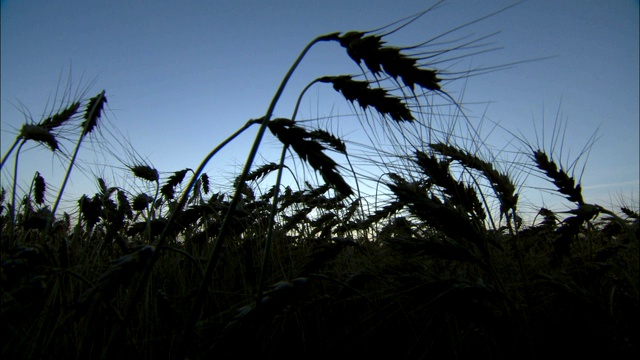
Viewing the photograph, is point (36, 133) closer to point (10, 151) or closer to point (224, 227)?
point (10, 151)

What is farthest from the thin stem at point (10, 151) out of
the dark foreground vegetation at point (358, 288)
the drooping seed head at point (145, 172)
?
the drooping seed head at point (145, 172)

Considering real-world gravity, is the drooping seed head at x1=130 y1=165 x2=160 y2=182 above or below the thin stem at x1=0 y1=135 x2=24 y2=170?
above

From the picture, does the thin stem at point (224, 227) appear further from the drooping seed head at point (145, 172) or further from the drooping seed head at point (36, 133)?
the drooping seed head at point (145, 172)

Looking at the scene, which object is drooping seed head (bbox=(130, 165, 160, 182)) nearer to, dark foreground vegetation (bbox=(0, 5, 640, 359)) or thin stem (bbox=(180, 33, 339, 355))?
dark foreground vegetation (bbox=(0, 5, 640, 359))

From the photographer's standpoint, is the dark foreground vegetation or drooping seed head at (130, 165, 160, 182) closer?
the dark foreground vegetation

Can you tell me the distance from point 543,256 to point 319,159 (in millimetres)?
2223

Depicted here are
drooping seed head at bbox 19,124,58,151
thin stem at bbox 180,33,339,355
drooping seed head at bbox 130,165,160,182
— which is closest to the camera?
thin stem at bbox 180,33,339,355

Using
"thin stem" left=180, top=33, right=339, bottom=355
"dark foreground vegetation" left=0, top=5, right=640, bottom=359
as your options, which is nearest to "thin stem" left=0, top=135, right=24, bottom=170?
"dark foreground vegetation" left=0, top=5, right=640, bottom=359

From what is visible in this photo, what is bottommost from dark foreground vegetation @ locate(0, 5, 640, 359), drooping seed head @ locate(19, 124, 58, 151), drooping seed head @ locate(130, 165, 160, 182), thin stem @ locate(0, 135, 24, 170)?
dark foreground vegetation @ locate(0, 5, 640, 359)

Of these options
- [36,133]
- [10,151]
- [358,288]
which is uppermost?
[36,133]

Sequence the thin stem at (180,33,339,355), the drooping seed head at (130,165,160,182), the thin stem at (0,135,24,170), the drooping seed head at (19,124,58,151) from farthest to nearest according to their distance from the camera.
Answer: the drooping seed head at (130,165,160,182), the drooping seed head at (19,124,58,151), the thin stem at (0,135,24,170), the thin stem at (180,33,339,355)

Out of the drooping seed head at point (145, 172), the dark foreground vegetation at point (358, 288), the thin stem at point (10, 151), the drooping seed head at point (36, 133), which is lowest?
the dark foreground vegetation at point (358, 288)

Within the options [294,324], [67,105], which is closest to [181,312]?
[294,324]

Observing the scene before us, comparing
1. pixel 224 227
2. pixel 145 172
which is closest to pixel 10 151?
pixel 145 172
